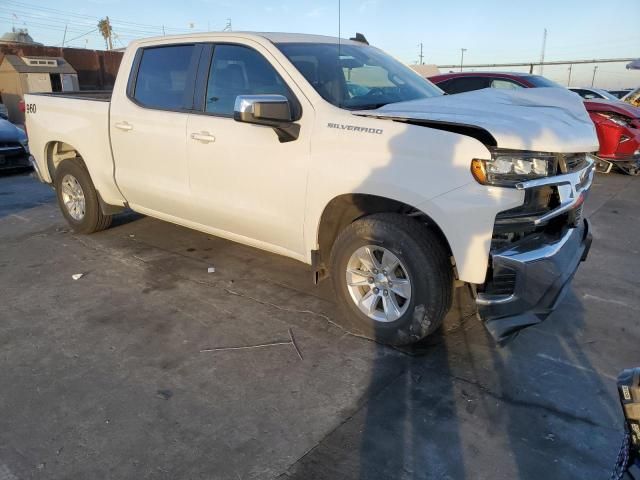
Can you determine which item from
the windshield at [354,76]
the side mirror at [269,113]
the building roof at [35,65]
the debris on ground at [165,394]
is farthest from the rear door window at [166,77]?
the building roof at [35,65]

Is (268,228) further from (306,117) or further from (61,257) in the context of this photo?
(61,257)

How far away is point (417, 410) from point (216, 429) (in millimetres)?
1063

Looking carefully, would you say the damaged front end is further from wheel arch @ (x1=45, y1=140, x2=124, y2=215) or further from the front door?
wheel arch @ (x1=45, y1=140, x2=124, y2=215)

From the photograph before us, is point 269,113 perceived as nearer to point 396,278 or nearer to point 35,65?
point 396,278

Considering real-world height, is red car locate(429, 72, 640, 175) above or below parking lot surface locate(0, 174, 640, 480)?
above

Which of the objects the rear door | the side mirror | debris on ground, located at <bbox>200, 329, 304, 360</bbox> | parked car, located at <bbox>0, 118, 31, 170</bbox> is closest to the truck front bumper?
debris on ground, located at <bbox>200, 329, 304, 360</bbox>

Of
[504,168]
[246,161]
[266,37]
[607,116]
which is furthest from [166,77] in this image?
[607,116]

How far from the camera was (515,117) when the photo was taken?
117 inches

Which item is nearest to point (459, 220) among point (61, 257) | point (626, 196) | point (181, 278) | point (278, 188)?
point (278, 188)

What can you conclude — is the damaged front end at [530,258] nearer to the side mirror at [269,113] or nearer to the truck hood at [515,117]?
the truck hood at [515,117]

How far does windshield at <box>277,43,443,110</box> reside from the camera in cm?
365

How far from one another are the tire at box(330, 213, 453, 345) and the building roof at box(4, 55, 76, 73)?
25410 mm

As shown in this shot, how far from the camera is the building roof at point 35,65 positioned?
23.8 metres

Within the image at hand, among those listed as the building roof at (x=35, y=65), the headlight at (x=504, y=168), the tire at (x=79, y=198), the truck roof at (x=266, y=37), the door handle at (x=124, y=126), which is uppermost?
the building roof at (x=35, y=65)
